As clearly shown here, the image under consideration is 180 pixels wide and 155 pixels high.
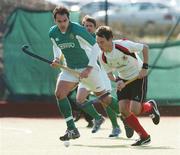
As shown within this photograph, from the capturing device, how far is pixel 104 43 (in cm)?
959

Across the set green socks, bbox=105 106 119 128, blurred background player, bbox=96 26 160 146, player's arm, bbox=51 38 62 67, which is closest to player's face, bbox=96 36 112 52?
blurred background player, bbox=96 26 160 146

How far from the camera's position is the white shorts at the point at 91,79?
32.4 ft

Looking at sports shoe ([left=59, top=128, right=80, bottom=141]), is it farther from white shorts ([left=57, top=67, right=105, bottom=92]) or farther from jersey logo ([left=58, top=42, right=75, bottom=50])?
jersey logo ([left=58, top=42, right=75, bottom=50])

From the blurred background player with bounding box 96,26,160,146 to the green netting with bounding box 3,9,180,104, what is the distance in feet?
17.9

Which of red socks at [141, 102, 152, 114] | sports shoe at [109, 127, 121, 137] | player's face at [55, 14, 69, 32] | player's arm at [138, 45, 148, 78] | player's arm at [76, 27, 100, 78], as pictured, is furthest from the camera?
sports shoe at [109, 127, 121, 137]

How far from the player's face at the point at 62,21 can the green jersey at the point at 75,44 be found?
6cm

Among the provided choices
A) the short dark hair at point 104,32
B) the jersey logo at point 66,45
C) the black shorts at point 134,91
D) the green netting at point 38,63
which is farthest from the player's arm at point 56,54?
the green netting at point 38,63

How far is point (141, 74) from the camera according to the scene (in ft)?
32.3

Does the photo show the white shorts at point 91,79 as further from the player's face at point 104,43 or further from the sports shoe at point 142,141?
the sports shoe at point 142,141

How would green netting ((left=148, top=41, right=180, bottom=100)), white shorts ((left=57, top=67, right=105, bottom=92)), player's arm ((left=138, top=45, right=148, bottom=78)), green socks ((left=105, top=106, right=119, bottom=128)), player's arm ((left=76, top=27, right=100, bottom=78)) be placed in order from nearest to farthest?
player's arm ((left=76, top=27, right=100, bottom=78))
player's arm ((left=138, top=45, right=148, bottom=78))
white shorts ((left=57, top=67, right=105, bottom=92))
green socks ((left=105, top=106, right=119, bottom=128))
green netting ((left=148, top=41, right=180, bottom=100))

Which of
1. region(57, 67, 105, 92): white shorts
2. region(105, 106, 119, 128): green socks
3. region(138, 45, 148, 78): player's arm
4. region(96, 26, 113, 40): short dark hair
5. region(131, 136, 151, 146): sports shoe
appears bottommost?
region(105, 106, 119, 128): green socks

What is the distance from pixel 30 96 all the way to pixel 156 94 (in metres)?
2.32

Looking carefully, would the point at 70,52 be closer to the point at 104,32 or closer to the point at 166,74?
the point at 104,32

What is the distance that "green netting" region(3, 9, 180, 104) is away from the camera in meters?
15.7
